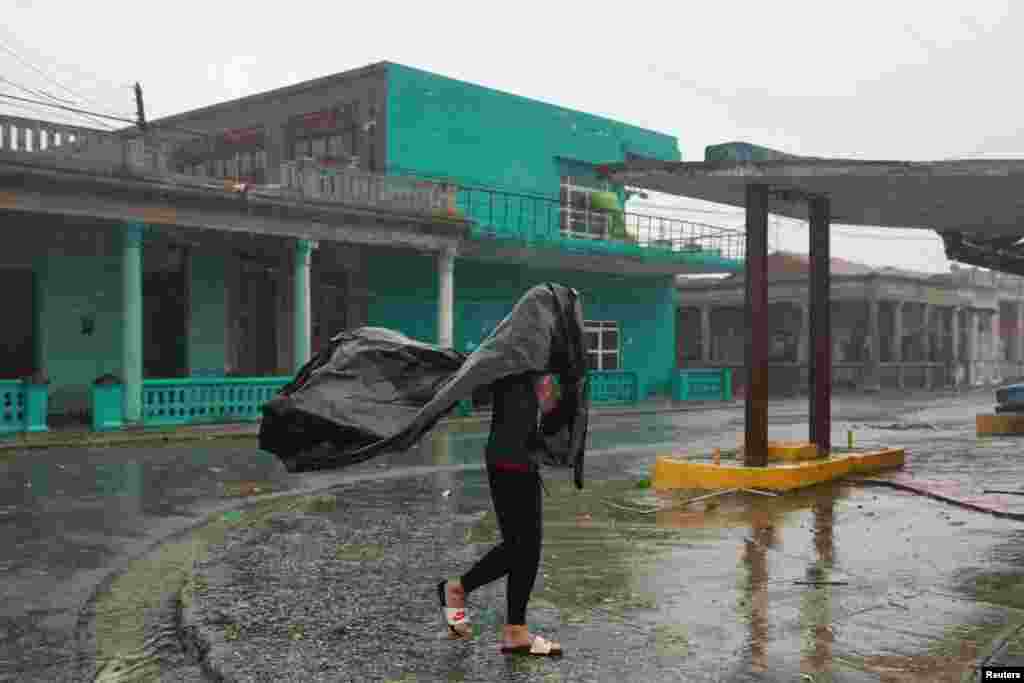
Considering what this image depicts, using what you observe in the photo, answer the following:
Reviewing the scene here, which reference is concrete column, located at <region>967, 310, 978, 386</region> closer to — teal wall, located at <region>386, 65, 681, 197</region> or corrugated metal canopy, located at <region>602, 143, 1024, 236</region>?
teal wall, located at <region>386, 65, 681, 197</region>

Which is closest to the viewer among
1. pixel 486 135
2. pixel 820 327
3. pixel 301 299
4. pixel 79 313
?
pixel 820 327

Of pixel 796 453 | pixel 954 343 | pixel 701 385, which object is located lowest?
pixel 796 453

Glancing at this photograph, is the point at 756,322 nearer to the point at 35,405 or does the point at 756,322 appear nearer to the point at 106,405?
the point at 106,405

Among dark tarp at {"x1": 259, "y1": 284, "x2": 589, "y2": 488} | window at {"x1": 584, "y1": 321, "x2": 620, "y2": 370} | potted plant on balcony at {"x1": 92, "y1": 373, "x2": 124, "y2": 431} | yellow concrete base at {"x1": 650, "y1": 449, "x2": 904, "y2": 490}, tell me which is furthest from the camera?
window at {"x1": 584, "y1": 321, "x2": 620, "y2": 370}

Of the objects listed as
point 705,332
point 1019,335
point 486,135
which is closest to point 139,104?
point 486,135

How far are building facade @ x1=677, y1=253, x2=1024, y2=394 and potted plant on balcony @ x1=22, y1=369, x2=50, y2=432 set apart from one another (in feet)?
87.0

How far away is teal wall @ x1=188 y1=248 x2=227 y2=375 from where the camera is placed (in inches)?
843

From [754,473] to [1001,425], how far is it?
9335mm

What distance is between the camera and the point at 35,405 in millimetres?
17328

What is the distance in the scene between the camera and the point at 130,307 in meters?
18.4

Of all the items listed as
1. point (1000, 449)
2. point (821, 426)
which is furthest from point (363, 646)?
point (1000, 449)

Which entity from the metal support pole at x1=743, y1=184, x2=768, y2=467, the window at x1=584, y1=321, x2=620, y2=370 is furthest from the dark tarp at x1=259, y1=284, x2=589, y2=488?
the window at x1=584, y1=321, x2=620, y2=370

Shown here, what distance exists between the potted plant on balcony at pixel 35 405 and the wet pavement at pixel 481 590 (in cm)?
587

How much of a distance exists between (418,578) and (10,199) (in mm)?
13102
